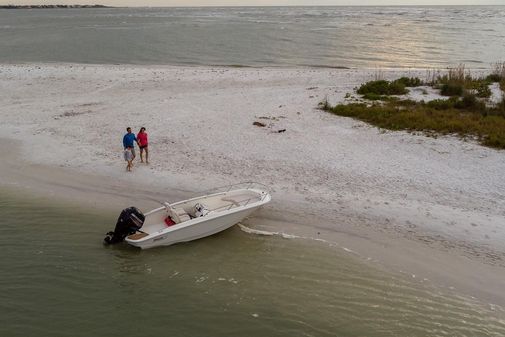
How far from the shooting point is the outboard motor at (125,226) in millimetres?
12383

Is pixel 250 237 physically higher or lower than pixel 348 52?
lower

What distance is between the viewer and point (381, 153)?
58.8ft

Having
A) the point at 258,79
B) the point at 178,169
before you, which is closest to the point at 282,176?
the point at 178,169

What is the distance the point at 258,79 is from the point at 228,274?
2404cm

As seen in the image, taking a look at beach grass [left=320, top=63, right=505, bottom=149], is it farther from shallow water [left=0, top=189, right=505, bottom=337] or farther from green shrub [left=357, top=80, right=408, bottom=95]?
shallow water [left=0, top=189, right=505, bottom=337]

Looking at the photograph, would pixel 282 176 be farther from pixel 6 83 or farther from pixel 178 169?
pixel 6 83

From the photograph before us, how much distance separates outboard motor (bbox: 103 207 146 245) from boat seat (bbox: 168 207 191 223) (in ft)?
2.89

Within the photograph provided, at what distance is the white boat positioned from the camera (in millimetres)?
12281

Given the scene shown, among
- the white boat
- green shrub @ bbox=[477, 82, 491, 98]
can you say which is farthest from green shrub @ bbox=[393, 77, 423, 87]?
the white boat

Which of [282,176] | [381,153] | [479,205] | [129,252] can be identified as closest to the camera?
[129,252]

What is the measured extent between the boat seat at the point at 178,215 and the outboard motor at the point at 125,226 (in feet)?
2.89

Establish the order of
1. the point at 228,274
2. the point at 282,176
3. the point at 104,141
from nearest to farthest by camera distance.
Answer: the point at 228,274 < the point at 282,176 < the point at 104,141

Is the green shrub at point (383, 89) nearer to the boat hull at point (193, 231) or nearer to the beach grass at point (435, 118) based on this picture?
the beach grass at point (435, 118)

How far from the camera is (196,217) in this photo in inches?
508
